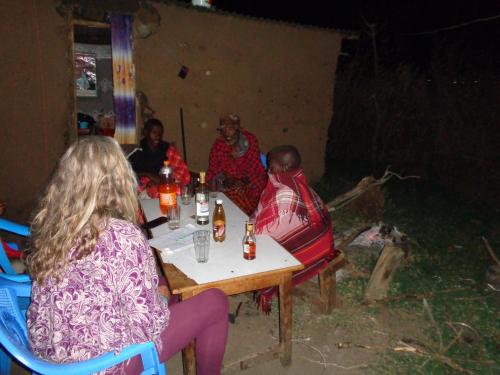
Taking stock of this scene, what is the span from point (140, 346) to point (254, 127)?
492cm

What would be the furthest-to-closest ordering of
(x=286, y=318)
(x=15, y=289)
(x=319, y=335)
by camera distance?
(x=319, y=335)
(x=286, y=318)
(x=15, y=289)

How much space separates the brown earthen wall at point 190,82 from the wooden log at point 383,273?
10.6ft

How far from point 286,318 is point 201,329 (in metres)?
0.70

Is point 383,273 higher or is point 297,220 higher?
point 297,220

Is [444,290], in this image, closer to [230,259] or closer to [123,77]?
[230,259]

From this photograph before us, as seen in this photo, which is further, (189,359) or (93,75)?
(93,75)

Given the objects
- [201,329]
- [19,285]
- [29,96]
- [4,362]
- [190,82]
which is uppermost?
[190,82]

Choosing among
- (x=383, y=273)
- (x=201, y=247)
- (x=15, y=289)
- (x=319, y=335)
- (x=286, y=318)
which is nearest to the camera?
(x=15, y=289)

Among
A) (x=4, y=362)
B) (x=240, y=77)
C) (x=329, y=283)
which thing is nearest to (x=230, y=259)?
(x=329, y=283)

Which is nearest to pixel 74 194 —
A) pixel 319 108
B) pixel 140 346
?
pixel 140 346

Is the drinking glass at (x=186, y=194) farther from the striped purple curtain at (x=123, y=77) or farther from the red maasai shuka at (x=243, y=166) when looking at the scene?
the striped purple curtain at (x=123, y=77)

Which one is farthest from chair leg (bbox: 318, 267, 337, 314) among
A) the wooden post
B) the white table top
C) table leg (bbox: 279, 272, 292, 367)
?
the white table top

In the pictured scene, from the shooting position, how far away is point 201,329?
214 centimetres

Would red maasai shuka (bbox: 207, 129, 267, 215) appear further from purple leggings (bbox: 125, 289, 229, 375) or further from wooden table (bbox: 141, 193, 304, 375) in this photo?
purple leggings (bbox: 125, 289, 229, 375)
